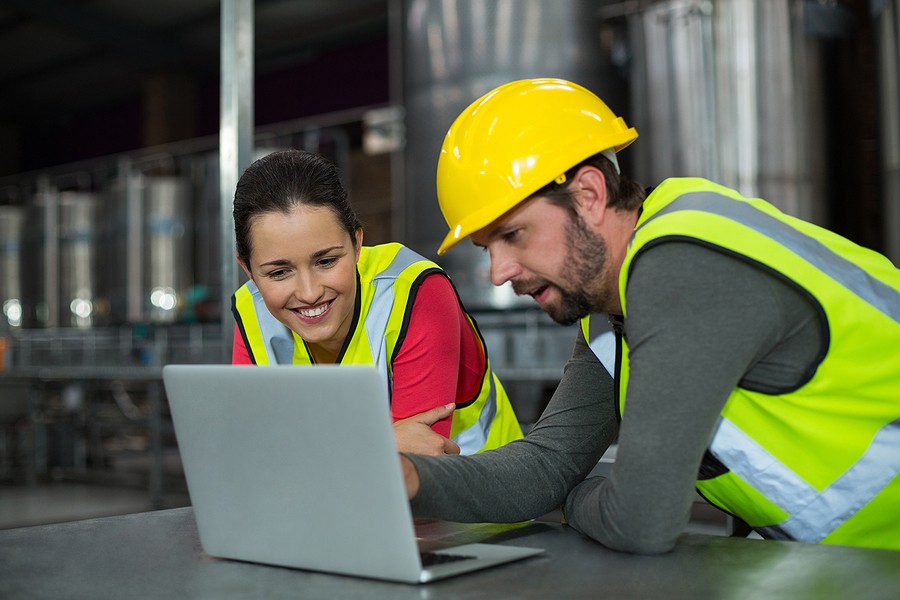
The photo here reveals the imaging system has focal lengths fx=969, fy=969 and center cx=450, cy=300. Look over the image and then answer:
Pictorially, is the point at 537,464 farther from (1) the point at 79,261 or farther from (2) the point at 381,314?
(1) the point at 79,261

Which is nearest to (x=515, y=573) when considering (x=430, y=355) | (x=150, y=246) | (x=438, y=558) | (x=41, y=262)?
(x=438, y=558)

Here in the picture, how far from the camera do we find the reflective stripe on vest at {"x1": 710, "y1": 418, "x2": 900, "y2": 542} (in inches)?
44.6

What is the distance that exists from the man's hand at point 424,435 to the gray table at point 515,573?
0.63 ft

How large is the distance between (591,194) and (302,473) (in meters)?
0.54

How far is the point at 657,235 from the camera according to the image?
3.45 ft

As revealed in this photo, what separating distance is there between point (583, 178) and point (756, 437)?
377 millimetres

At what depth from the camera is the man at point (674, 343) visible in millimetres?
1022

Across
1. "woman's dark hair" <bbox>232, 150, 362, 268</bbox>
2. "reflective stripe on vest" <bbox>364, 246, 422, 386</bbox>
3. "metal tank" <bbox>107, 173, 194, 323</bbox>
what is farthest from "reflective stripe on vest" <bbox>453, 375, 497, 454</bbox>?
"metal tank" <bbox>107, 173, 194, 323</bbox>

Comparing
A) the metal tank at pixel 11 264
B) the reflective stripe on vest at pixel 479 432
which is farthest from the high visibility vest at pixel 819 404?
the metal tank at pixel 11 264

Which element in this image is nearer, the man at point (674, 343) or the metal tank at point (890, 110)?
the man at point (674, 343)

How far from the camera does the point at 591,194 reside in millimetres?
1231

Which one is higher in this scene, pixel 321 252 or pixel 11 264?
pixel 11 264

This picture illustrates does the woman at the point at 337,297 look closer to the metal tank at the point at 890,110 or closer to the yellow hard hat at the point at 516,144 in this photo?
the yellow hard hat at the point at 516,144

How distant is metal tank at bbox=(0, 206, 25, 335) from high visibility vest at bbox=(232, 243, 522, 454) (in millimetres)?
7520
